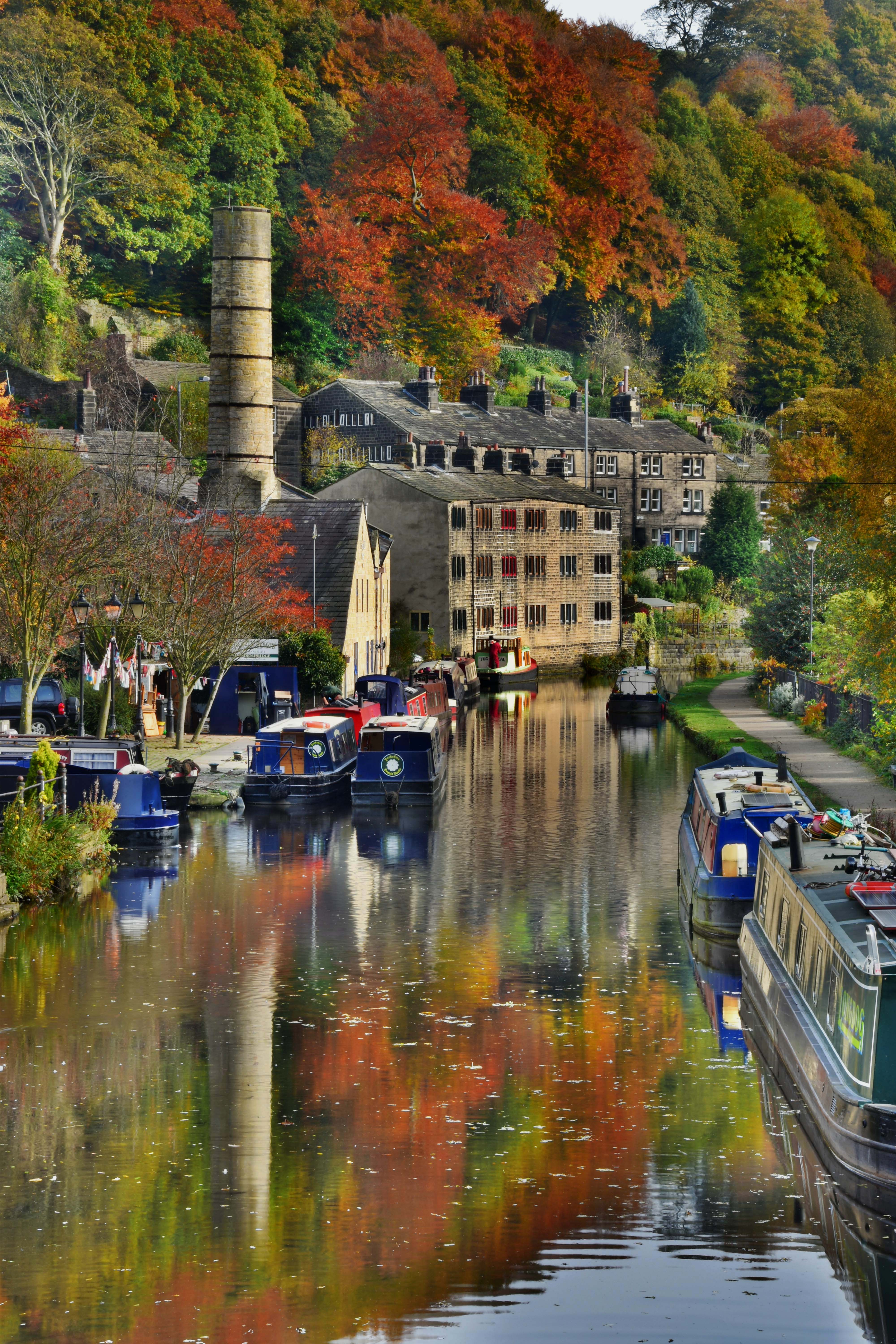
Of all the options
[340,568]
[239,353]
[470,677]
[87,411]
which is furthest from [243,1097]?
[87,411]

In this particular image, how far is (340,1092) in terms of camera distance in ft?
60.9

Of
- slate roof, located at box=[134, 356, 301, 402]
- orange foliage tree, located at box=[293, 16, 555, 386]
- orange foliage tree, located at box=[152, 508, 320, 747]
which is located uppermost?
orange foliage tree, located at box=[293, 16, 555, 386]

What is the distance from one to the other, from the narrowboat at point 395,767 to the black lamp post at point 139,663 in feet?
17.4

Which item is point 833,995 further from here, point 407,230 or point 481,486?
point 407,230

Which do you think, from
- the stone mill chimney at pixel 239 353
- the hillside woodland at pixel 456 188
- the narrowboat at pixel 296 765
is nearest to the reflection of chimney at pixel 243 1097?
the narrowboat at pixel 296 765

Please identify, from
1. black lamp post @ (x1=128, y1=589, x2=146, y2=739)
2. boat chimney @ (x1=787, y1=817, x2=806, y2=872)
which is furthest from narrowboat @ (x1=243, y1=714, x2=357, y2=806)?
boat chimney @ (x1=787, y1=817, x2=806, y2=872)

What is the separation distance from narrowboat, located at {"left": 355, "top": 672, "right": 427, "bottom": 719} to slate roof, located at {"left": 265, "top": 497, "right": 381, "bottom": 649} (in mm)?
5437

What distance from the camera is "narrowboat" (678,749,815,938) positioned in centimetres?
2489

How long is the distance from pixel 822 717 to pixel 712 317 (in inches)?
3352

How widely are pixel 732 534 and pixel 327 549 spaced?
146ft

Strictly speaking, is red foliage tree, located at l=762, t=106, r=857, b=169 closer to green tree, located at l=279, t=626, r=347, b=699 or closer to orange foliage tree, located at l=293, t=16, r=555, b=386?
orange foliage tree, located at l=293, t=16, r=555, b=386

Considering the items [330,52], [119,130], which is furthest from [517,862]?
[330,52]

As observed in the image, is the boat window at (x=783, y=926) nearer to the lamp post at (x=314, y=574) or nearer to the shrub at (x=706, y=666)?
the lamp post at (x=314, y=574)

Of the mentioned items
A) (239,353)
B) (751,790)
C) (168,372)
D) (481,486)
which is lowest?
(751,790)
